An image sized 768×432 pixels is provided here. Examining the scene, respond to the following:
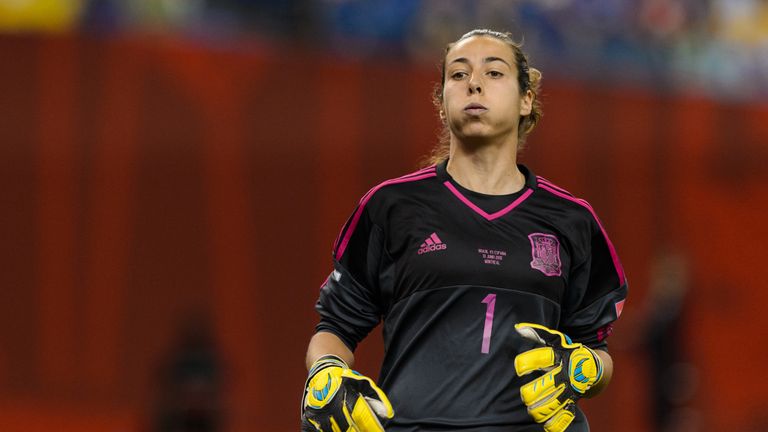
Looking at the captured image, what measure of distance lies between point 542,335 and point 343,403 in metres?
0.44

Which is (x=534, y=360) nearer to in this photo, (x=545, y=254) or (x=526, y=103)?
(x=545, y=254)

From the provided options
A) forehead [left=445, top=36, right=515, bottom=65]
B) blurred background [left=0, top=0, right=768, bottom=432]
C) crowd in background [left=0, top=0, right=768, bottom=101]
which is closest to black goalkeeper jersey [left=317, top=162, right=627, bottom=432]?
forehead [left=445, top=36, right=515, bottom=65]

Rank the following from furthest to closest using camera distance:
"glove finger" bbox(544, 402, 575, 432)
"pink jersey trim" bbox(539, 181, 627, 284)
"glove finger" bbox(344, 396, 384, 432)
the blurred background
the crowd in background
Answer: the crowd in background
the blurred background
"pink jersey trim" bbox(539, 181, 627, 284)
"glove finger" bbox(544, 402, 575, 432)
"glove finger" bbox(344, 396, 384, 432)

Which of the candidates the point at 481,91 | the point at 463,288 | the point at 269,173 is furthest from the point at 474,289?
the point at 269,173

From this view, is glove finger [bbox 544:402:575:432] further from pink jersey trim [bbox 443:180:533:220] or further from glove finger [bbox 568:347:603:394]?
pink jersey trim [bbox 443:180:533:220]

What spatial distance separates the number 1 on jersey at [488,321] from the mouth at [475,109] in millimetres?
419

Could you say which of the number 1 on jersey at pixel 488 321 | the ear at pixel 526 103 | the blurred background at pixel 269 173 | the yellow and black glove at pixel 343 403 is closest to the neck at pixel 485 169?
the ear at pixel 526 103

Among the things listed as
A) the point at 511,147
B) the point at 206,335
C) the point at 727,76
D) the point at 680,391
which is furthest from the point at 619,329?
the point at 511,147

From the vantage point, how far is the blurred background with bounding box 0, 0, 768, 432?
884 centimetres

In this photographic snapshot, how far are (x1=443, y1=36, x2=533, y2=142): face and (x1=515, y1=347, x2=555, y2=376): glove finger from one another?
52 centimetres

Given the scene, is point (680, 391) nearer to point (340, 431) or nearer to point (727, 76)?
point (727, 76)

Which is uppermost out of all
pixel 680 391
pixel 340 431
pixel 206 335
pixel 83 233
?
pixel 340 431

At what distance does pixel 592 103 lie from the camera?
1158 centimetres

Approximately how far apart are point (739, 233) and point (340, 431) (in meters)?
10.7
